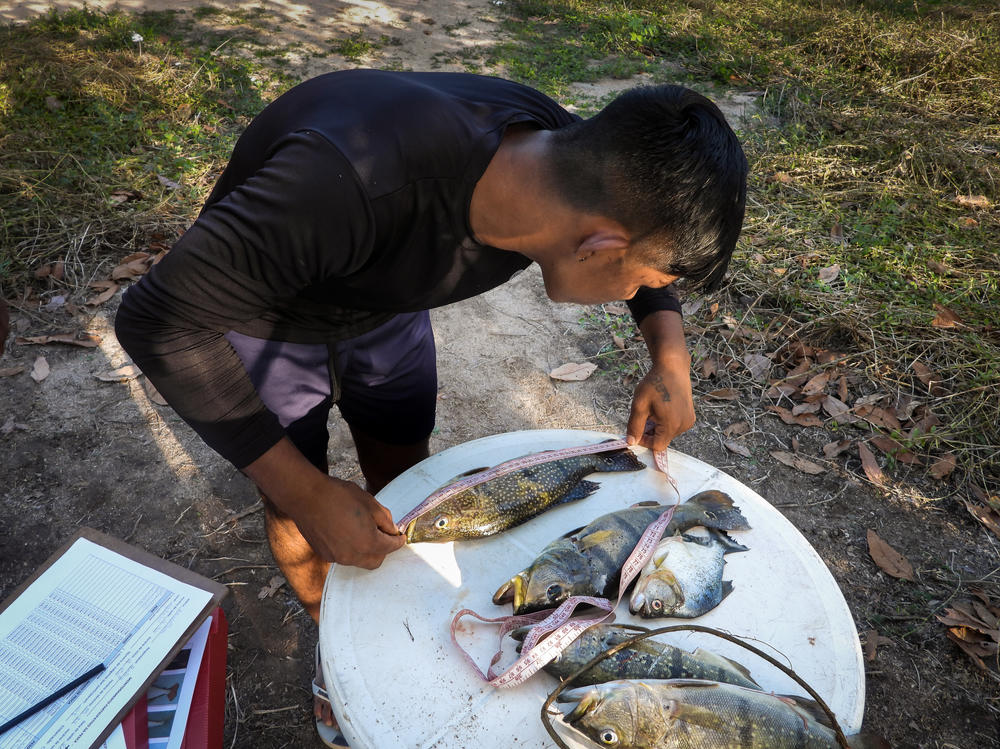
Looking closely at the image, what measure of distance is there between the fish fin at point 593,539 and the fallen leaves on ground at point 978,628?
2.13 meters

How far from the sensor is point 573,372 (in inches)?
166

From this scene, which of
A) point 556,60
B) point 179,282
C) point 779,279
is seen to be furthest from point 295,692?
point 556,60

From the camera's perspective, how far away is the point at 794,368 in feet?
13.8

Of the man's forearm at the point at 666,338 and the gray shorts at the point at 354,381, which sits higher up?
Answer: the man's forearm at the point at 666,338

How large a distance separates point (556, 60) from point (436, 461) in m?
7.27

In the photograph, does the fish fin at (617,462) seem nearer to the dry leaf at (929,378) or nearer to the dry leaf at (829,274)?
the dry leaf at (929,378)

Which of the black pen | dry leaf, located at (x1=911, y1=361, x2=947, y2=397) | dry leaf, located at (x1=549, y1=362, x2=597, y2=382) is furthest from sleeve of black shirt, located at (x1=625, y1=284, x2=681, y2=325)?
dry leaf, located at (x1=911, y1=361, x2=947, y2=397)

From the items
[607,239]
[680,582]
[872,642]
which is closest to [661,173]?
[607,239]

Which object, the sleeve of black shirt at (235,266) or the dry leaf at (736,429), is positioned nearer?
the sleeve of black shirt at (235,266)

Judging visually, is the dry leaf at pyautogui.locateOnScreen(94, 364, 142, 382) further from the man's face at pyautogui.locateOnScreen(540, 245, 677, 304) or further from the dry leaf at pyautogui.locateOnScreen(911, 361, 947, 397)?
the dry leaf at pyautogui.locateOnScreen(911, 361, 947, 397)

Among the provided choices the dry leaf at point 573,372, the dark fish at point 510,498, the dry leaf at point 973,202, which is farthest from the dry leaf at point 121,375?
the dry leaf at point 973,202

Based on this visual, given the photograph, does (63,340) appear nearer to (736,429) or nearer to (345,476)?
(345,476)

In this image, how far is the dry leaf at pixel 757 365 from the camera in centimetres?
416

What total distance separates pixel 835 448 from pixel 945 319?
1.37m
